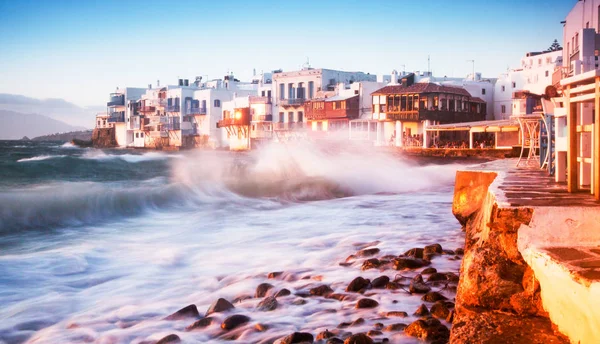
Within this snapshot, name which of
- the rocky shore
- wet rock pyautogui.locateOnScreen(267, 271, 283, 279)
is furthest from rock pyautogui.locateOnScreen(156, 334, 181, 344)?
wet rock pyautogui.locateOnScreen(267, 271, 283, 279)

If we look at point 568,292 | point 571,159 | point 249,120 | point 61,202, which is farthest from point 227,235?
point 249,120

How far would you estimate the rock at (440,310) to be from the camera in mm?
5672

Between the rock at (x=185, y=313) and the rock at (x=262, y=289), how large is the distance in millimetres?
987

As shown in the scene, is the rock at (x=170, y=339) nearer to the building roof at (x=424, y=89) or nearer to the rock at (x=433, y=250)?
the rock at (x=433, y=250)

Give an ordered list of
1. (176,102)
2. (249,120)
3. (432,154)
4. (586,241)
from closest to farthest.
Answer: (586,241) → (432,154) → (249,120) → (176,102)

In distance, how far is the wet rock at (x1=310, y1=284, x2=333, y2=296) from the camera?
7410 mm

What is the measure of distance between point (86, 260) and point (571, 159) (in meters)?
9.31

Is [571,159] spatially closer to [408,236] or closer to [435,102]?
[408,236]

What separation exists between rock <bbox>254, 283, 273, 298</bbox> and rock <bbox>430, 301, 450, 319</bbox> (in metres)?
2.74

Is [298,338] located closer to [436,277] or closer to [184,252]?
[436,277]

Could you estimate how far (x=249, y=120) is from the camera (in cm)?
7119

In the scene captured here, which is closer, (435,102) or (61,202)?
(61,202)

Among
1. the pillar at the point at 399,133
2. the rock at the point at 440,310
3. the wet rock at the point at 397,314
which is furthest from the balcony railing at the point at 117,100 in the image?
the rock at the point at 440,310

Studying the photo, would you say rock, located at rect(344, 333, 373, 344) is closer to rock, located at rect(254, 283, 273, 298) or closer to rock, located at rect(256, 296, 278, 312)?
rock, located at rect(256, 296, 278, 312)
